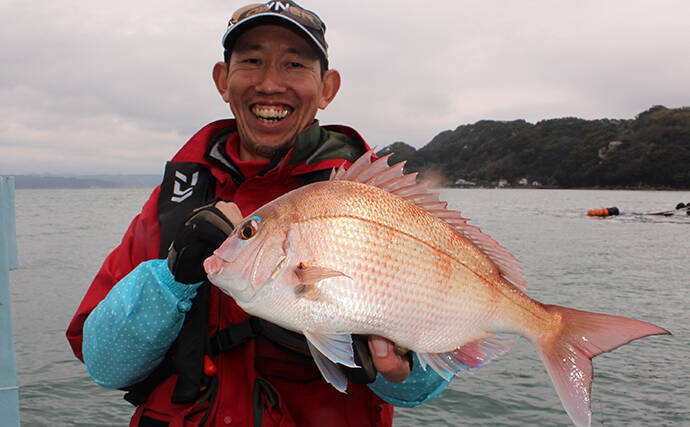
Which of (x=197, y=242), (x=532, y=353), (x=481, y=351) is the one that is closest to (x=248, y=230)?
(x=197, y=242)

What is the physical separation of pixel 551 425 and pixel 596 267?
11981mm

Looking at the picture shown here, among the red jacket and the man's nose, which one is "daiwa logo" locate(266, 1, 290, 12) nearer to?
the man's nose

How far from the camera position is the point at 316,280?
1622mm

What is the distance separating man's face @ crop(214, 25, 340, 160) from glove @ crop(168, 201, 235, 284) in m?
0.77

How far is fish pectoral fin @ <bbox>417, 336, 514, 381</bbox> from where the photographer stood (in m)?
1.96

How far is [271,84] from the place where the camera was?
2475mm

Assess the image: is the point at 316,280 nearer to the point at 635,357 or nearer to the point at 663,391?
the point at 663,391

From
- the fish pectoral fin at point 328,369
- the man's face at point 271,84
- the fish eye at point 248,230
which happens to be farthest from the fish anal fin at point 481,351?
the man's face at point 271,84

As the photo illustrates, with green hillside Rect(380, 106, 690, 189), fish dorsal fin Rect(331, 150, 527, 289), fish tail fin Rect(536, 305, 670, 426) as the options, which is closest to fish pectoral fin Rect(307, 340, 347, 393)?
fish dorsal fin Rect(331, 150, 527, 289)

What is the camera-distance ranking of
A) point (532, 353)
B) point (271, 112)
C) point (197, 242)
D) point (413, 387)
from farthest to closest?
point (532, 353) → point (271, 112) → point (413, 387) → point (197, 242)

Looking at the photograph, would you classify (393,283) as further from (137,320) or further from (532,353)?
(532,353)

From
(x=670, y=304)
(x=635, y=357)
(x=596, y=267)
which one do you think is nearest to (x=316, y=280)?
(x=635, y=357)

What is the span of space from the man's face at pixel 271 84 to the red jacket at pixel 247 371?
19cm

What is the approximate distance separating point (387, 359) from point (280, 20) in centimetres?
170
